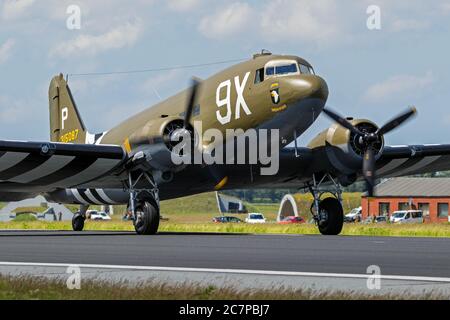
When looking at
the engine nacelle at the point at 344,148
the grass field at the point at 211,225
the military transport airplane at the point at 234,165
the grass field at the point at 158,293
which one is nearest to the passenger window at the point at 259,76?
the military transport airplane at the point at 234,165

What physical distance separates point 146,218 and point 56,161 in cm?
404

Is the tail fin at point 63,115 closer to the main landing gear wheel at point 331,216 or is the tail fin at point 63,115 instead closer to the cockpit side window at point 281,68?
the main landing gear wheel at point 331,216

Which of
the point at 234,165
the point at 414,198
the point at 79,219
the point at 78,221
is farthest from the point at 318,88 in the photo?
the point at 414,198

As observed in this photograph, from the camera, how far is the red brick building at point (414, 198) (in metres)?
100

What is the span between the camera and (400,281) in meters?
14.1

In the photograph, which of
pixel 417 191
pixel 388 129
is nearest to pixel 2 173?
pixel 388 129

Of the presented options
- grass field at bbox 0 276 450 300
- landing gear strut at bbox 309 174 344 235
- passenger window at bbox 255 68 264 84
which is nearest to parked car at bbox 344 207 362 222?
landing gear strut at bbox 309 174 344 235

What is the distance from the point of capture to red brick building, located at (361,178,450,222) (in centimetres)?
10038

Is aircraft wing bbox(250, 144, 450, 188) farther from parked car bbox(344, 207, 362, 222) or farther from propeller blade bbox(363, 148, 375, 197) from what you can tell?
parked car bbox(344, 207, 362, 222)

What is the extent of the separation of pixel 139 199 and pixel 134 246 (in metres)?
8.59

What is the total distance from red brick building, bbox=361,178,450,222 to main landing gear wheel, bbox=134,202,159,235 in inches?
2738

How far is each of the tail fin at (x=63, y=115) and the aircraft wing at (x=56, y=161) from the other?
10.2 metres
